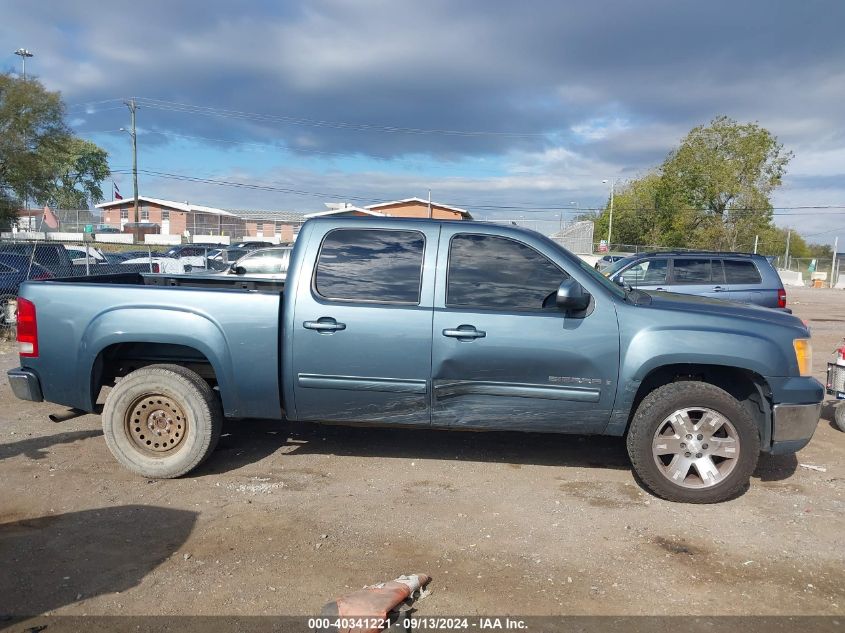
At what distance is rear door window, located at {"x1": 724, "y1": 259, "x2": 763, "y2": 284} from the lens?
34.5ft

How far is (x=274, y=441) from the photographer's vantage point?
223 inches

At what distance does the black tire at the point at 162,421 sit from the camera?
4.67m

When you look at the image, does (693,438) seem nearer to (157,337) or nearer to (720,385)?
(720,385)

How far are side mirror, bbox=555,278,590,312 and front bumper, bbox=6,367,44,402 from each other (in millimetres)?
3852

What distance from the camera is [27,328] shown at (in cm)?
468

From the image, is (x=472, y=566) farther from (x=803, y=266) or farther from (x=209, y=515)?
(x=803, y=266)

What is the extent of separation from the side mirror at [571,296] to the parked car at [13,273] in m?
10.7

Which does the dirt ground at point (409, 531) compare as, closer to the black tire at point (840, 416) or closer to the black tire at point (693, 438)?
the black tire at point (693, 438)

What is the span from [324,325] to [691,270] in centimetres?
846

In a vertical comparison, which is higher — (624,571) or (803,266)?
(803,266)

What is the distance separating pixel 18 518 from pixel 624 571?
3755 millimetres

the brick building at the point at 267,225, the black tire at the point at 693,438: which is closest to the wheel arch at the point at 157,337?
the black tire at the point at 693,438

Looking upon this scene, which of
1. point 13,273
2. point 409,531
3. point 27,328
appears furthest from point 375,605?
point 13,273

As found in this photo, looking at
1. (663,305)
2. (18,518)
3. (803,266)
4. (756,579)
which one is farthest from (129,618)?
(803,266)
